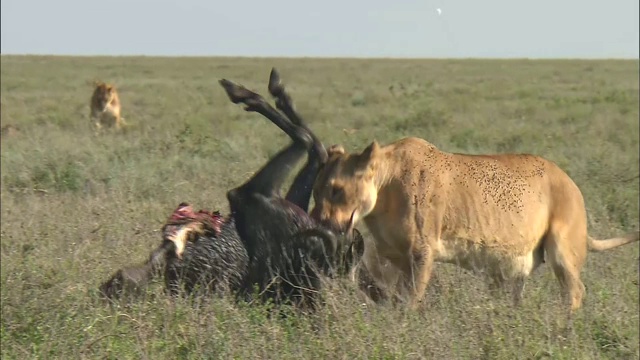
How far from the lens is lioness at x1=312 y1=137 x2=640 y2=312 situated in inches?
213

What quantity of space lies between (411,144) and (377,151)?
440mm

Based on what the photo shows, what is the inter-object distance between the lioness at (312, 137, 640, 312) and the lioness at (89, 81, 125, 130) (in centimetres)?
1380

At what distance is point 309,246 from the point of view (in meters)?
5.41

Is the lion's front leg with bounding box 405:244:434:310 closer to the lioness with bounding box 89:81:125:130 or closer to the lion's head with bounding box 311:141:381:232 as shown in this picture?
the lion's head with bounding box 311:141:381:232

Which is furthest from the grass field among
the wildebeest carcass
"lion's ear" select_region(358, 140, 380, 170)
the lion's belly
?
"lion's ear" select_region(358, 140, 380, 170)

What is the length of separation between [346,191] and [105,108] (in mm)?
15163

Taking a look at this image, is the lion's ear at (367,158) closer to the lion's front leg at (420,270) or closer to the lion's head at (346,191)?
the lion's head at (346,191)

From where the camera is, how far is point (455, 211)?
5.75 meters

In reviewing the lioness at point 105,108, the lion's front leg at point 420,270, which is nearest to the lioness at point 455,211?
the lion's front leg at point 420,270

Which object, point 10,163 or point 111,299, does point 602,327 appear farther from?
point 10,163

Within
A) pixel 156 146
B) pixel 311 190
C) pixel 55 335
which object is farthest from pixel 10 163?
pixel 55 335

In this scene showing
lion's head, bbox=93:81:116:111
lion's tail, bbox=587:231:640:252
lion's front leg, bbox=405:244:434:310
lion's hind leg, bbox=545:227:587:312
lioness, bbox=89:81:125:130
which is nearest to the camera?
lion's front leg, bbox=405:244:434:310

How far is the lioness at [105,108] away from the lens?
19.4m

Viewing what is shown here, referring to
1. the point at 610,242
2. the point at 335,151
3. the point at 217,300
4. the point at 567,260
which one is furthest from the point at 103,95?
the point at 217,300
